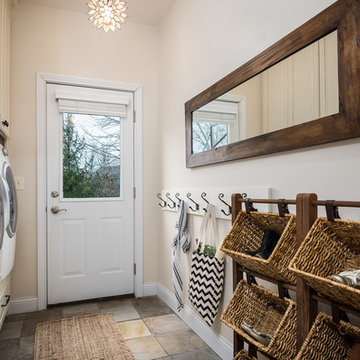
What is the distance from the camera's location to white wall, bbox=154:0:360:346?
131 cm

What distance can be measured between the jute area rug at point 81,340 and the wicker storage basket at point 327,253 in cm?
148

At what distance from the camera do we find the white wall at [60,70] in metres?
2.85

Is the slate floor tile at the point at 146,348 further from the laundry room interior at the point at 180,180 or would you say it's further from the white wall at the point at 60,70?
the white wall at the point at 60,70

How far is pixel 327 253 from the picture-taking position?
1.11 meters

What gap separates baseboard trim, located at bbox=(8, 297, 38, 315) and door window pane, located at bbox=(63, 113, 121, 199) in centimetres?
95

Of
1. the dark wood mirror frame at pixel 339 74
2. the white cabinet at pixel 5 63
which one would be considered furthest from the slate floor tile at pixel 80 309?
the dark wood mirror frame at pixel 339 74

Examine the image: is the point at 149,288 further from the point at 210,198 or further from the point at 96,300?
the point at 210,198

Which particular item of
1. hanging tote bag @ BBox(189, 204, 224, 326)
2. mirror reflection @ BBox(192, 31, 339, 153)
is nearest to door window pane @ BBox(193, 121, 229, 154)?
mirror reflection @ BBox(192, 31, 339, 153)

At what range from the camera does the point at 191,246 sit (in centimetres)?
250

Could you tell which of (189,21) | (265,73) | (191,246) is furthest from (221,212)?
(189,21)

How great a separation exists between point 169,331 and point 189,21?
239 centimetres

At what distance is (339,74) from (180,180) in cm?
169

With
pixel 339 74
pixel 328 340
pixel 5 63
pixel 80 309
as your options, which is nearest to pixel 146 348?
pixel 80 309

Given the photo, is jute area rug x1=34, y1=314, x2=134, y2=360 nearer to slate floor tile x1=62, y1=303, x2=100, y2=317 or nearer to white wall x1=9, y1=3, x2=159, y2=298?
slate floor tile x1=62, y1=303, x2=100, y2=317
